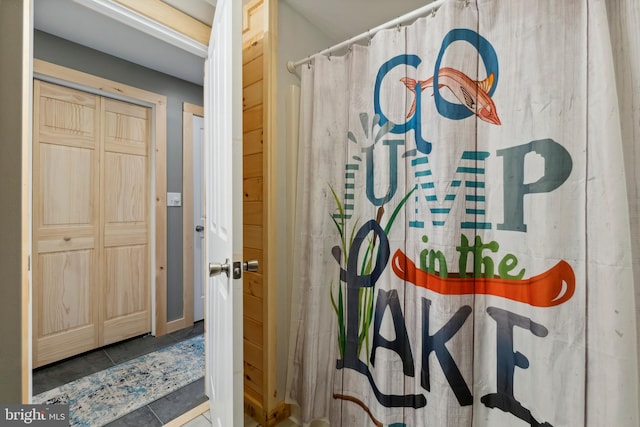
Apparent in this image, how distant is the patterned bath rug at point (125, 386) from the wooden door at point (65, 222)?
0.43 m

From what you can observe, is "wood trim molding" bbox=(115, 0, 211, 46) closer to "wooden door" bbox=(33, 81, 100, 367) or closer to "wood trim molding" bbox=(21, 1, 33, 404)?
"wood trim molding" bbox=(21, 1, 33, 404)

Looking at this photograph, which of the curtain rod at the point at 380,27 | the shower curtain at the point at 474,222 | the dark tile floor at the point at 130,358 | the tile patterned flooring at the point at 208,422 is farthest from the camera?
the dark tile floor at the point at 130,358

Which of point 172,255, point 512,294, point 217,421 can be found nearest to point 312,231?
point 512,294

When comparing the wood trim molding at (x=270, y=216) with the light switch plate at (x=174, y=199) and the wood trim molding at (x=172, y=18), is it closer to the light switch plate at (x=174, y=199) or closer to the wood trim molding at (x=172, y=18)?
the wood trim molding at (x=172, y=18)

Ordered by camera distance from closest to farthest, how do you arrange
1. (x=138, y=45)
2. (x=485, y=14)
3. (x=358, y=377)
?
(x=485, y=14)
(x=358, y=377)
(x=138, y=45)

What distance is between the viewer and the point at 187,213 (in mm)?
2512

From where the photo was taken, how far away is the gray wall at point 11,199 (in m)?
0.86

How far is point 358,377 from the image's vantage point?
118 cm

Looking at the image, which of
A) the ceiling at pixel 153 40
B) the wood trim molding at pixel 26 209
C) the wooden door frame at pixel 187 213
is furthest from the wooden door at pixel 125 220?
the wood trim molding at pixel 26 209

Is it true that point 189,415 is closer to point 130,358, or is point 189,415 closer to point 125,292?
point 130,358

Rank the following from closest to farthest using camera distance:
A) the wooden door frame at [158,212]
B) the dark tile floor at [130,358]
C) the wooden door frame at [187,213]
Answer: the dark tile floor at [130,358] < the wooden door frame at [158,212] < the wooden door frame at [187,213]

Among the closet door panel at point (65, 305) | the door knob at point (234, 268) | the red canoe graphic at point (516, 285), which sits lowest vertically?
the closet door panel at point (65, 305)

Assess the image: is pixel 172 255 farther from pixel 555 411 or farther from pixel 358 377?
pixel 555 411

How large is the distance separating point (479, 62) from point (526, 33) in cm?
13
